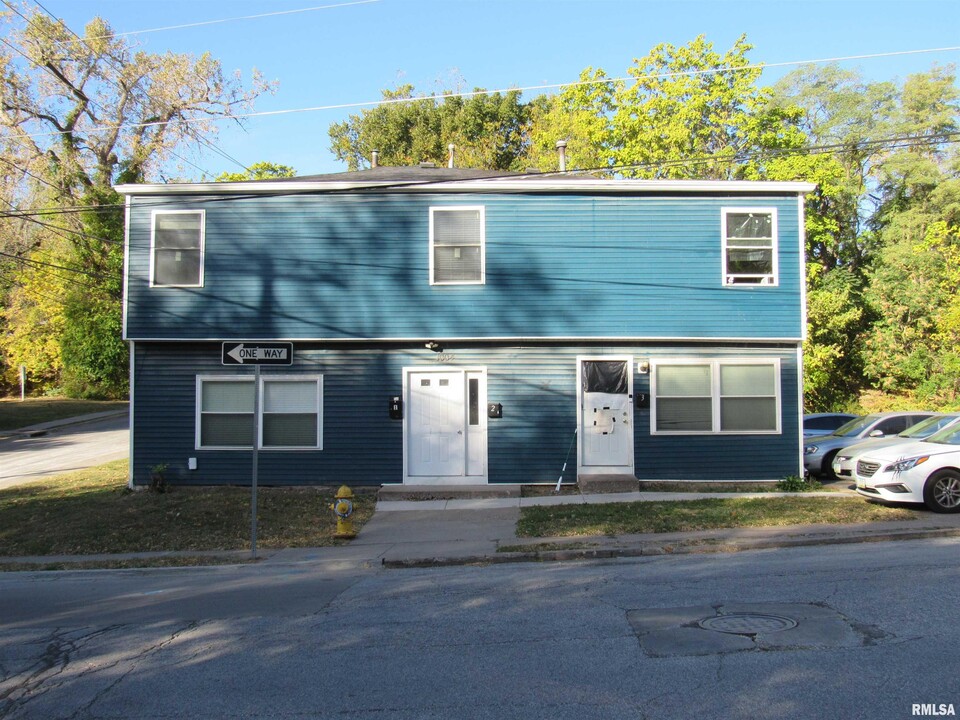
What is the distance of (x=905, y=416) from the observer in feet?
61.5

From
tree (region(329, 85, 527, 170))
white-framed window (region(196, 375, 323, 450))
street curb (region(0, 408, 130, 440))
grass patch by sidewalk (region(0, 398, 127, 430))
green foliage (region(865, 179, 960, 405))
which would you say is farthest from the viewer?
tree (region(329, 85, 527, 170))

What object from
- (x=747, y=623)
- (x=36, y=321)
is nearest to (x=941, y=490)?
(x=747, y=623)

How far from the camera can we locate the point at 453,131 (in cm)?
4969

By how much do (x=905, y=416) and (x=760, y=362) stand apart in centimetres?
478

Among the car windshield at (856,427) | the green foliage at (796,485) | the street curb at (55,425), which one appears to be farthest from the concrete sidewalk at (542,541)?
the street curb at (55,425)

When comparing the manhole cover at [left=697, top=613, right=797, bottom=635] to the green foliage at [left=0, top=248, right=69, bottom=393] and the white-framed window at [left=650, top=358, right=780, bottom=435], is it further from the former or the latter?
the green foliage at [left=0, top=248, right=69, bottom=393]

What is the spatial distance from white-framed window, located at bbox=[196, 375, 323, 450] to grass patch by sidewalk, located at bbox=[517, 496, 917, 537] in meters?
5.10

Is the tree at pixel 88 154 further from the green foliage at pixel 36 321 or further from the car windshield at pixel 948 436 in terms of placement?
the car windshield at pixel 948 436

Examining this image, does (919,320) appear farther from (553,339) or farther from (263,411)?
(263,411)

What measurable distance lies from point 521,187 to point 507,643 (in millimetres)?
11218

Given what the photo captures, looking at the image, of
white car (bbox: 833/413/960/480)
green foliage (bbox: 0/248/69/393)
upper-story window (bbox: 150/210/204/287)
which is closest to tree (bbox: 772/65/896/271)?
white car (bbox: 833/413/960/480)

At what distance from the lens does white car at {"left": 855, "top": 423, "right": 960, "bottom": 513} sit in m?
12.5

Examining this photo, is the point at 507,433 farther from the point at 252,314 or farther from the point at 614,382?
the point at 252,314

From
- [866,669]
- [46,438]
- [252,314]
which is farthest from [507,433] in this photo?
[46,438]
